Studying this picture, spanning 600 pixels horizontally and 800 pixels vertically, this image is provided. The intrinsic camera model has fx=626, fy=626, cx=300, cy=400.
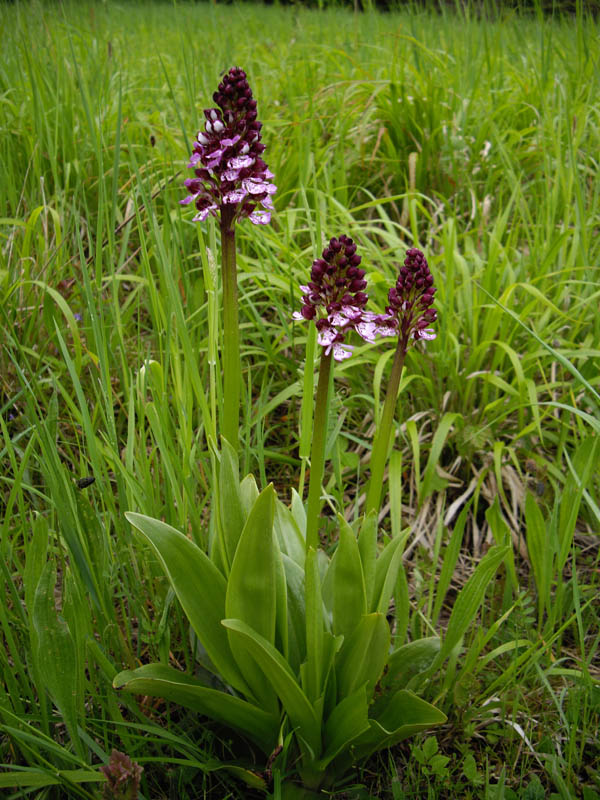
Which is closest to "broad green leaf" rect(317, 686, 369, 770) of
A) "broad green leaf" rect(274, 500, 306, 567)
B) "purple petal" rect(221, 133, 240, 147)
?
"broad green leaf" rect(274, 500, 306, 567)

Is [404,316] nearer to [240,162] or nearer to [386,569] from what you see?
[240,162]

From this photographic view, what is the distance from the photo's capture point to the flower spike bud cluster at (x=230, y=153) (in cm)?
122

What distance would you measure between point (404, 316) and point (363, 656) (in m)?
0.71

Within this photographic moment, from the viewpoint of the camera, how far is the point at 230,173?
1.23 metres

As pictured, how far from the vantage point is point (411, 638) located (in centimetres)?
183

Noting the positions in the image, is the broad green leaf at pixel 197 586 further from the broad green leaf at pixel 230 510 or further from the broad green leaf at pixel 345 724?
the broad green leaf at pixel 345 724

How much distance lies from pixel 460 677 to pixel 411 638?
0.97 ft

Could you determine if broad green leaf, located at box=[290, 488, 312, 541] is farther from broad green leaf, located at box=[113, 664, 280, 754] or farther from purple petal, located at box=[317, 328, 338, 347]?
purple petal, located at box=[317, 328, 338, 347]

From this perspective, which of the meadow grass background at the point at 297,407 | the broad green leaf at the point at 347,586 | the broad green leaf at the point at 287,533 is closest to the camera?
the broad green leaf at the point at 347,586

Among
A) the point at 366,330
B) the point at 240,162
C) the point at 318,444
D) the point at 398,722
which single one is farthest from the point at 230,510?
the point at 240,162

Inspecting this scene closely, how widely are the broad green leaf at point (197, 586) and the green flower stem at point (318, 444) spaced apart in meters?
0.24

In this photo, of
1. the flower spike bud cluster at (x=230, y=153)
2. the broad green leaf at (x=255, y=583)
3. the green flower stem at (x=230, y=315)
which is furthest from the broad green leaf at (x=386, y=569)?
the flower spike bud cluster at (x=230, y=153)

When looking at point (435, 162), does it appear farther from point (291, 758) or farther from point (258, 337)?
point (291, 758)

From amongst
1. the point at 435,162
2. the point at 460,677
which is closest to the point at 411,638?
the point at 460,677
